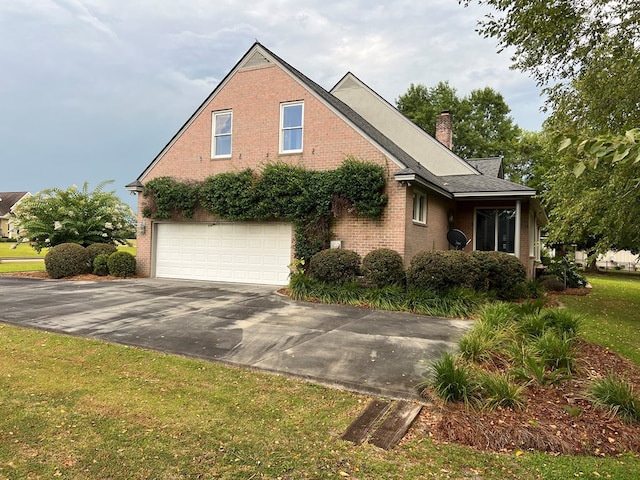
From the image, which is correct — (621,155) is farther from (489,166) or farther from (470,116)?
(470,116)

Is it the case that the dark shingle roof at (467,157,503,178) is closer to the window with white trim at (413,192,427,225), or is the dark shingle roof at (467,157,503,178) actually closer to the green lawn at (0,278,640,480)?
the window with white trim at (413,192,427,225)

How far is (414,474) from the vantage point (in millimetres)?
2855

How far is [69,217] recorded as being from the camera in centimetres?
1631

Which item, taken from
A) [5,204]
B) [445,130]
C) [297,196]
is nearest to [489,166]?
[445,130]

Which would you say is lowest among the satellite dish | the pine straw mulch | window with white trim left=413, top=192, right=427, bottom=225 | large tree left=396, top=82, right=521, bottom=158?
the pine straw mulch

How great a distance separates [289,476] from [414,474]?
35.2 inches

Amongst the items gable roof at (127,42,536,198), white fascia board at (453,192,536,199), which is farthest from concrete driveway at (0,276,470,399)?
white fascia board at (453,192,536,199)

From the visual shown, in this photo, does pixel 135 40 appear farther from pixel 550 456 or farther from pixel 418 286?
pixel 550 456

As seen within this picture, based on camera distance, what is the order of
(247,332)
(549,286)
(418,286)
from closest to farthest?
1. (247,332)
2. (418,286)
3. (549,286)

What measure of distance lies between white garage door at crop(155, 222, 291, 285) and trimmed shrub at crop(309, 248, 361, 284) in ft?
8.02

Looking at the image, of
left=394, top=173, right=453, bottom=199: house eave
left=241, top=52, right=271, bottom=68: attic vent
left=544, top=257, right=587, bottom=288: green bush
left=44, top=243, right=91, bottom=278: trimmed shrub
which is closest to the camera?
left=394, top=173, right=453, bottom=199: house eave

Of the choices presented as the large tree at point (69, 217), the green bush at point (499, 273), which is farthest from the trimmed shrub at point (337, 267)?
the large tree at point (69, 217)

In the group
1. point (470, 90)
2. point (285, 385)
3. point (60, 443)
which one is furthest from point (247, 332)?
point (470, 90)

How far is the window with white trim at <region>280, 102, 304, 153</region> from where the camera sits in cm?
1312
